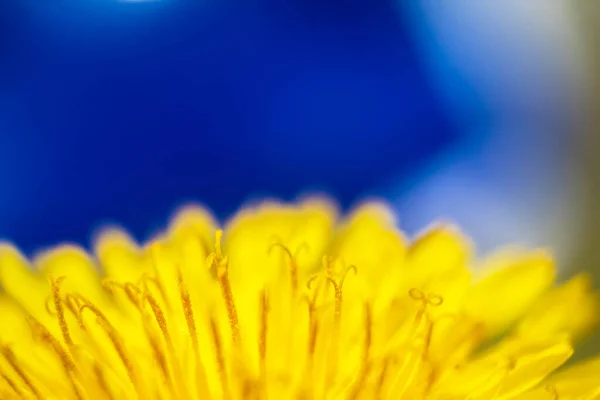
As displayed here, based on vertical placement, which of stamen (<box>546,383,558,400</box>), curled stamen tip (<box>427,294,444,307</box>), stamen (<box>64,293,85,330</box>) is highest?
Result: stamen (<box>64,293,85,330</box>)

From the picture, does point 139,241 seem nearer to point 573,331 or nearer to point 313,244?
point 313,244

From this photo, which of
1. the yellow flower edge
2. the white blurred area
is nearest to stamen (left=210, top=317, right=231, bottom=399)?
the yellow flower edge

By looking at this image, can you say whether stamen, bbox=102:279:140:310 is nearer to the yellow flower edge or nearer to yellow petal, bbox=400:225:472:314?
the yellow flower edge

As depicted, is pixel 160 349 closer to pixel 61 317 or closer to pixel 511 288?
pixel 61 317

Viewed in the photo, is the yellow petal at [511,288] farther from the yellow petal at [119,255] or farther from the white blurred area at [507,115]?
the yellow petal at [119,255]

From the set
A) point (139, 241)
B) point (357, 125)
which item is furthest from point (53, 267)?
point (357, 125)

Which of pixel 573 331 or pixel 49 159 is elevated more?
pixel 49 159
